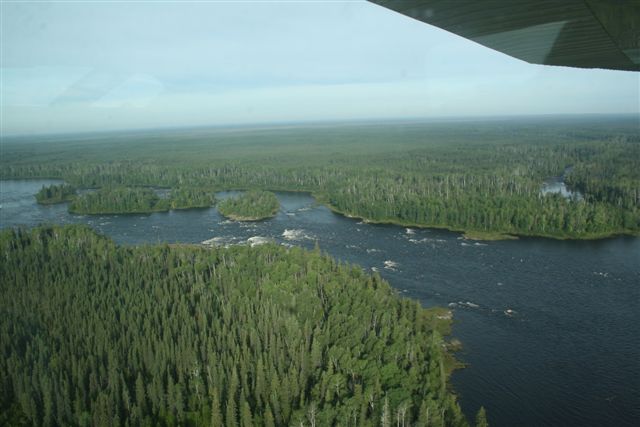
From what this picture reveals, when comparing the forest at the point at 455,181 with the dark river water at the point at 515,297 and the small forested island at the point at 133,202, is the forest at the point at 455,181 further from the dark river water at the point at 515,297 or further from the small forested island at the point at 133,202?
the small forested island at the point at 133,202

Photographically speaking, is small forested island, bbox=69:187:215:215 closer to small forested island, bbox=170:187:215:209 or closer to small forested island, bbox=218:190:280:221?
small forested island, bbox=170:187:215:209

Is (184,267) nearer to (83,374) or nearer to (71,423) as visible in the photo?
(83,374)

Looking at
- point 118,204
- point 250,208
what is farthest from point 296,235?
point 118,204

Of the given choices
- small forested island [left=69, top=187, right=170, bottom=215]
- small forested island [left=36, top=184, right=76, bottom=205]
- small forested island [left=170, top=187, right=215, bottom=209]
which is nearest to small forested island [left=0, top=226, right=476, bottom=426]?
small forested island [left=69, top=187, right=170, bottom=215]

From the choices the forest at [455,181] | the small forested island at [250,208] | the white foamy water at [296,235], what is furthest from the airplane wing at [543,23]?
the small forested island at [250,208]

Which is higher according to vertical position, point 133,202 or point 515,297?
point 133,202

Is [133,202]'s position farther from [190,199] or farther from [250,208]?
[250,208]
